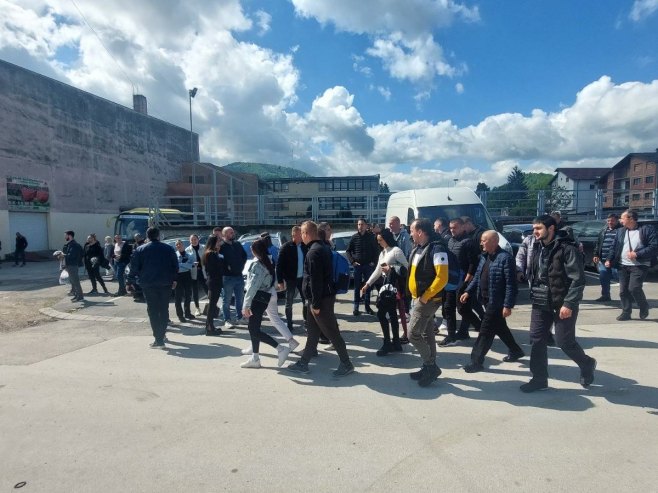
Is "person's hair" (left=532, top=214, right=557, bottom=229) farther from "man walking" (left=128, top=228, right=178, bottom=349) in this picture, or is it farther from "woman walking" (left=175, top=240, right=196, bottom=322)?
"woman walking" (left=175, top=240, right=196, bottom=322)

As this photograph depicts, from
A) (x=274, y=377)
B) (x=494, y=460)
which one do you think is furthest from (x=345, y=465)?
(x=274, y=377)

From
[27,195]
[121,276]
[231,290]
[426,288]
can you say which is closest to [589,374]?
[426,288]

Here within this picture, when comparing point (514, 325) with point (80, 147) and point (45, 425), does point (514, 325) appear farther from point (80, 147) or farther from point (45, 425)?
point (80, 147)

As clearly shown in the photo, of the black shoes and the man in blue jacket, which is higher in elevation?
the man in blue jacket

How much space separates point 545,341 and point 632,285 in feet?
12.8

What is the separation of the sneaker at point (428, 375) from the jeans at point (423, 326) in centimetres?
6

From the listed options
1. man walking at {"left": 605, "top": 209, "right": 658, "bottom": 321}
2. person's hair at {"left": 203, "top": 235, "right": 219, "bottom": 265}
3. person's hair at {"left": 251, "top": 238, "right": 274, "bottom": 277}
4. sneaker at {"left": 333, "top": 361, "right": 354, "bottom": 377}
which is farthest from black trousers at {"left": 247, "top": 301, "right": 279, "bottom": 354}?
man walking at {"left": 605, "top": 209, "right": 658, "bottom": 321}

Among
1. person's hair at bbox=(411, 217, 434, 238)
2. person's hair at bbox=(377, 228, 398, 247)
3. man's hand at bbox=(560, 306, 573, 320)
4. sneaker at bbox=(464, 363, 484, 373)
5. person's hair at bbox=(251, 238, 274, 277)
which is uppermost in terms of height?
person's hair at bbox=(411, 217, 434, 238)

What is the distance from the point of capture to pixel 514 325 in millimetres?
6777

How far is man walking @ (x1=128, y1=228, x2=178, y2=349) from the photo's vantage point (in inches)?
234

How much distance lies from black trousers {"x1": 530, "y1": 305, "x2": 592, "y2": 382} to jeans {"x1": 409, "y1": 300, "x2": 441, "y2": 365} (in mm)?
999

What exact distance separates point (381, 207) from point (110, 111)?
26426 mm

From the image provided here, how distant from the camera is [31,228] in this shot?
24.8 meters

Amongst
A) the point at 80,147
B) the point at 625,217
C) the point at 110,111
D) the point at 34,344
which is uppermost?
the point at 110,111
